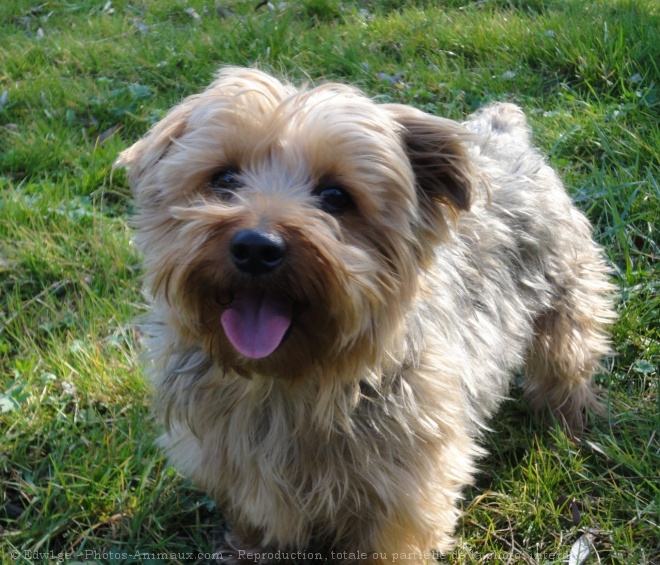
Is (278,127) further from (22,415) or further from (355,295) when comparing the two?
(22,415)

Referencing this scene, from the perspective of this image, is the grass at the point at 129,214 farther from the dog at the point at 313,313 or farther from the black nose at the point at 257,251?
the black nose at the point at 257,251

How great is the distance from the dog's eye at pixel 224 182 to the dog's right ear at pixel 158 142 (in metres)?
0.20

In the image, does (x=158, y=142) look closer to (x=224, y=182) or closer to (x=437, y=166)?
(x=224, y=182)

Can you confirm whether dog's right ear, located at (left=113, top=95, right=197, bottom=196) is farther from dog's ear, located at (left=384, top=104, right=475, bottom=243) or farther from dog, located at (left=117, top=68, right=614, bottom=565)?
dog's ear, located at (left=384, top=104, right=475, bottom=243)

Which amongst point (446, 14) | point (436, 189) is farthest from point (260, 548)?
point (446, 14)

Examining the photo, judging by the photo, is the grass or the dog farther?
the grass

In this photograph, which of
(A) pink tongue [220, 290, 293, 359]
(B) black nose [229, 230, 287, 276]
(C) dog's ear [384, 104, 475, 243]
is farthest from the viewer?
(C) dog's ear [384, 104, 475, 243]

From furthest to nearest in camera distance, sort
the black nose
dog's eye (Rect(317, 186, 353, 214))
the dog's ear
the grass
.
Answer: the grass → the dog's ear → dog's eye (Rect(317, 186, 353, 214)) → the black nose

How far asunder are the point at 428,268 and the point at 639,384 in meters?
1.64

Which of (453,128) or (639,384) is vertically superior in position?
(453,128)

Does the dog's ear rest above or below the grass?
above

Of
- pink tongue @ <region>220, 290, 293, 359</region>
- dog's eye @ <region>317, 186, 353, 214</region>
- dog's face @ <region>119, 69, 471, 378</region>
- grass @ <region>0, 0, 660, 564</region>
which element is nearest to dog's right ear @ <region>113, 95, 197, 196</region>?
dog's face @ <region>119, 69, 471, 378</region>

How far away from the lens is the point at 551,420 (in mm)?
3631

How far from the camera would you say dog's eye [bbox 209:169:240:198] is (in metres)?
2.44
